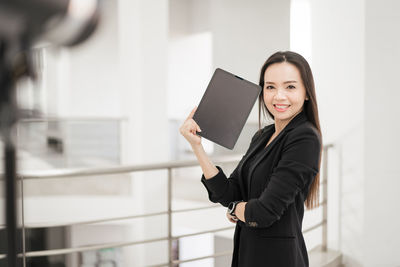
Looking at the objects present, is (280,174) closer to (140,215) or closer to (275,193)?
(275,193)

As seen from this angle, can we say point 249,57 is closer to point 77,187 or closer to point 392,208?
point 77,187

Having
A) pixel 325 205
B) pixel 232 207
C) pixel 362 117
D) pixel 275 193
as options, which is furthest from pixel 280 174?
pixel 325 205

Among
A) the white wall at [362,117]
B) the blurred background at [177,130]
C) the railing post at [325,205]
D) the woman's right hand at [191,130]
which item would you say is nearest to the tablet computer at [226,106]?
the woman's right hand at [191,130]

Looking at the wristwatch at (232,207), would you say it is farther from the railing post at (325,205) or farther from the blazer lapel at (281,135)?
the railing post at (325,205)

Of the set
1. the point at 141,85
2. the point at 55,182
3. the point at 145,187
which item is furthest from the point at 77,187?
the point at 141,85

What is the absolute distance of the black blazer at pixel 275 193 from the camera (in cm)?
97

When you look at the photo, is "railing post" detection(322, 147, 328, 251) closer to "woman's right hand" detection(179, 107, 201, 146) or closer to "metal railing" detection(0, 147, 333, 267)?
"metal railing" detection(0, 147, 333, 267)

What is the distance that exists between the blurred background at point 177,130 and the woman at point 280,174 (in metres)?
0.48

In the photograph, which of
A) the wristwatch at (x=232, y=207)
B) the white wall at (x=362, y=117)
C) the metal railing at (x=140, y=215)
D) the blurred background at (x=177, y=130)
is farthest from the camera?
the white wall at (x=362, y=117)

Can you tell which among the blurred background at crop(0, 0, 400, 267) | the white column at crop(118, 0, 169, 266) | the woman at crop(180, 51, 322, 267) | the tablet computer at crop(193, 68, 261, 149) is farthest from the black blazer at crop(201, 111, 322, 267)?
the white column at crop(118, 0, 169, 266)

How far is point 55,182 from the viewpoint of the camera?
527 centimetres

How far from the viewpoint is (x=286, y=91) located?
1044mm

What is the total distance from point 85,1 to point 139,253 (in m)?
4.94

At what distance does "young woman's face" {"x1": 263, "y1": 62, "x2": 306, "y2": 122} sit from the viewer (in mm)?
1042
